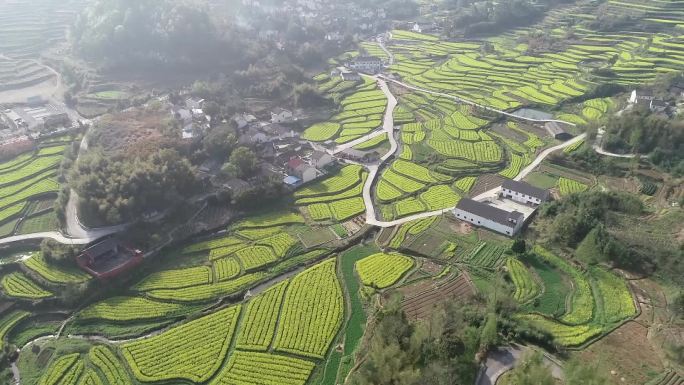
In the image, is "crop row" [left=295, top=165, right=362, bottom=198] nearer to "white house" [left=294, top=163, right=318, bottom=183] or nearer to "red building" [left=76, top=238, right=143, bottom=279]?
"white house" [left=294, top=163, right=318, bottom=183]

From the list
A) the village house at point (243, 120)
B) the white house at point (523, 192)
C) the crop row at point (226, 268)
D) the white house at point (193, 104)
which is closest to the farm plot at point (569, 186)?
the white house at point (523, 192)

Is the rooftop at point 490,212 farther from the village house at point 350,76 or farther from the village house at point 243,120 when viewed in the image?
the village house at point 350,76

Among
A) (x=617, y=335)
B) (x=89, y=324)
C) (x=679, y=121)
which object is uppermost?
(x=679, y=121)

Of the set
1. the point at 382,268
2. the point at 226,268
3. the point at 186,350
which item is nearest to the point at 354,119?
the point at 382,268

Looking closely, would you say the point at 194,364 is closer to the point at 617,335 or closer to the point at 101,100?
the point at 617,335

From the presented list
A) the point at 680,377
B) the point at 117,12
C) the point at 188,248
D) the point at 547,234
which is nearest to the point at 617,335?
the point at 680,377

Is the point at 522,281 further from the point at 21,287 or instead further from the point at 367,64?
the point at 367,64

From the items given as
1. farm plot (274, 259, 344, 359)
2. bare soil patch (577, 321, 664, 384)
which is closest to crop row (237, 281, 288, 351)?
farm plot (274, 259, 344, 359)
